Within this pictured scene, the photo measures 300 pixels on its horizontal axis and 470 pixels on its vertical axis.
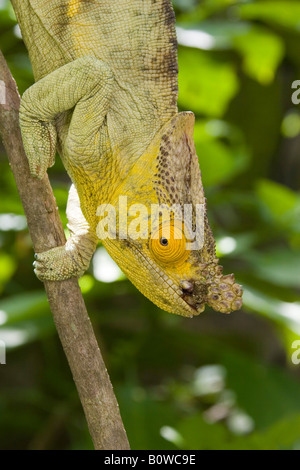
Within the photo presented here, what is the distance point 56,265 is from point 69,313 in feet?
0.62

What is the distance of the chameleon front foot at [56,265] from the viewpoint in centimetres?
177

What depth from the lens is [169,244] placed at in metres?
1.79

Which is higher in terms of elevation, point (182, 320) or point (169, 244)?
point (182, 320)

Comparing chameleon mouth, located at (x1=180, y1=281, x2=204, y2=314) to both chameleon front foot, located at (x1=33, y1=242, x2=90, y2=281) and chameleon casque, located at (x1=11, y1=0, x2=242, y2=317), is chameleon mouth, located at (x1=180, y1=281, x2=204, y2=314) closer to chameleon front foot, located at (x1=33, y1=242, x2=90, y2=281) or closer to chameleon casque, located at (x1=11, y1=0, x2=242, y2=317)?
chameleon casque, located at (x1=11, y1=0, x2=242, y2=317)

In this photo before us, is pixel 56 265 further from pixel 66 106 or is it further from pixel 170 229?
pixel 66 106

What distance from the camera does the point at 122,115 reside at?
1904 mm

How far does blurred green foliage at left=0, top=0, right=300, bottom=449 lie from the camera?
2.53 m

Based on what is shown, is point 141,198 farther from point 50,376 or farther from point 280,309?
point 50,376

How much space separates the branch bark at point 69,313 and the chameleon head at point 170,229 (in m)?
0.22

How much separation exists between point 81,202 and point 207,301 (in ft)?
1.62

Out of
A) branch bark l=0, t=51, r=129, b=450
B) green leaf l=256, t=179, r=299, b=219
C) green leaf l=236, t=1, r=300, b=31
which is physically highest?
green leaf l=236, t=1, r=300, b=31

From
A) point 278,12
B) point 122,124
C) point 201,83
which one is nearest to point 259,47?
point 278,12

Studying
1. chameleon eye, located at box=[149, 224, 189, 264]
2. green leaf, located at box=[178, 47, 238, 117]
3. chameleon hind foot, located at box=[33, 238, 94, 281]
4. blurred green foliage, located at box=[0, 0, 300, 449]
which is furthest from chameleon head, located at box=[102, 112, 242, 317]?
green leaf, located at box=[178, 47, 238, 117]

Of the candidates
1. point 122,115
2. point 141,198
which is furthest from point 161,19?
point 141,198
